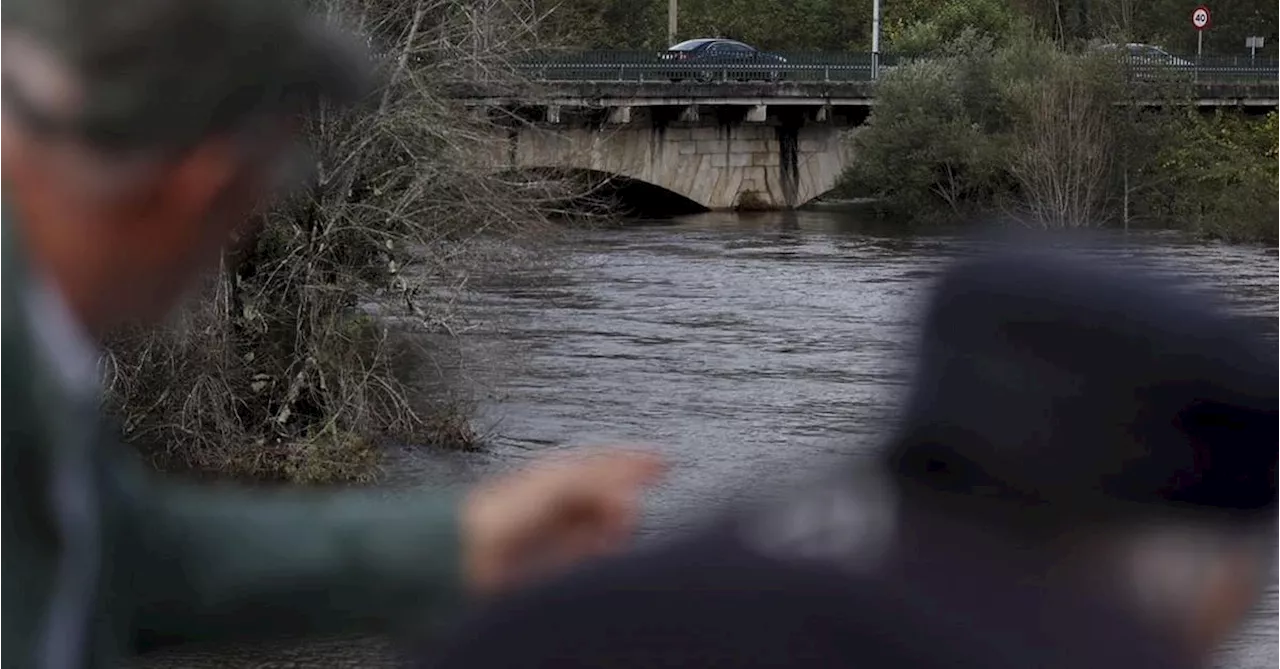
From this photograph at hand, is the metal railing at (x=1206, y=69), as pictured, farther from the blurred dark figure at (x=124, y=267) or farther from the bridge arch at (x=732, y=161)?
the blurred dark figure at (x=124, y=267)

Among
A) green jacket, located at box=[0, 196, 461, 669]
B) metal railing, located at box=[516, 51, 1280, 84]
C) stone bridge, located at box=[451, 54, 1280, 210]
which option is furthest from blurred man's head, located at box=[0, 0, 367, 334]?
stone bridge, located at box=[451, 54, 1280, 210]

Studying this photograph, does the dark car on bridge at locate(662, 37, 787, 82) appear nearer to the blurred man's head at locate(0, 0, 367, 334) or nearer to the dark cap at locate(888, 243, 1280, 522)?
the blurred man's head at locate(0, 0, 367, 334)

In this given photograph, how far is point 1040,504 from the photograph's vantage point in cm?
92

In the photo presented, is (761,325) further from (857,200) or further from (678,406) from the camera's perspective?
(857,200)

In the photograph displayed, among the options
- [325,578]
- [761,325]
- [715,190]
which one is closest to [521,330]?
[761,325]

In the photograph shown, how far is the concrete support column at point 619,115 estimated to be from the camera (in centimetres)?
3247

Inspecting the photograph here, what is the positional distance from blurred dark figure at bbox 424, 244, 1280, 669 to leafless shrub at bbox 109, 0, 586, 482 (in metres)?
9.92

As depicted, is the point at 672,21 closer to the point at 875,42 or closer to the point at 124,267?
the point at 875,42

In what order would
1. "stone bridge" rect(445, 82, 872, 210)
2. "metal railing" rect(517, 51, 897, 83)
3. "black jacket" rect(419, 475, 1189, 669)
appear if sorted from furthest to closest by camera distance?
1. "stone bridge" rect(445, 82, 872, 210)
2. "metal railing" rect(517, 51, 897, 83)
3. "black jacket" rect(419, 475, 1189, 669)

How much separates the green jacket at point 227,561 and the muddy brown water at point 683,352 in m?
4.99

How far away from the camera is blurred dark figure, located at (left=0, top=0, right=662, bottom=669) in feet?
3.56

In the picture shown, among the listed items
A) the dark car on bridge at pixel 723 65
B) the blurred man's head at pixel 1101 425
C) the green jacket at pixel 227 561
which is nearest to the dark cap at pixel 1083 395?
the blurred man's head at pixel 1101 425

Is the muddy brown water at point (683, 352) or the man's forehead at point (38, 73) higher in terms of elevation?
the man's forehead at point (38, 73)

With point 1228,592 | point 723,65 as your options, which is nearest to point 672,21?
point 723,65
